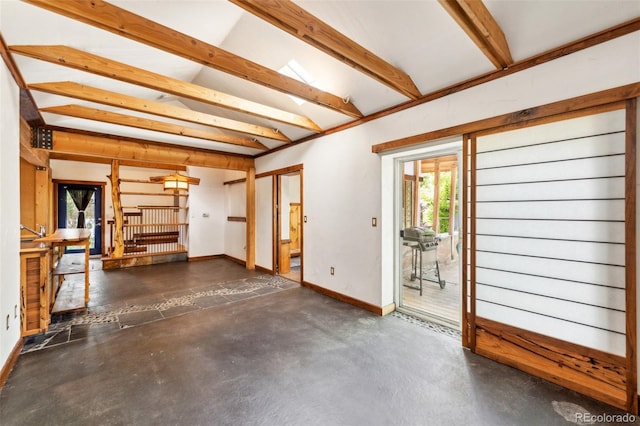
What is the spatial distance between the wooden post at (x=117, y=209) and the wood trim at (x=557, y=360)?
705cm

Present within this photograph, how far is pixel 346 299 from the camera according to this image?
383 centimetres

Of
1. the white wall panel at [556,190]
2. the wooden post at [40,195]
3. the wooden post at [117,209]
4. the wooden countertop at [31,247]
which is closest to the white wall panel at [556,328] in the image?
the white wall panel at [556,190]

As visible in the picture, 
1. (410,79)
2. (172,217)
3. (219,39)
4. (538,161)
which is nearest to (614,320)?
(538,161)

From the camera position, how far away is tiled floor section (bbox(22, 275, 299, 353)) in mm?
2831

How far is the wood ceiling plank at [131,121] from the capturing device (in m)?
3.52

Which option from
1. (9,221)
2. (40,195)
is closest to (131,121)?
(9,221)

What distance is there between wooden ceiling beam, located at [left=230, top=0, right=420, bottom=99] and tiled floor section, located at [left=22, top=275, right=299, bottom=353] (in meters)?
3.43

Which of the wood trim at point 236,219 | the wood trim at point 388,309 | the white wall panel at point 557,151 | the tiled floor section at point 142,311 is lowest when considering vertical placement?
the tiled floor section at point 142,311

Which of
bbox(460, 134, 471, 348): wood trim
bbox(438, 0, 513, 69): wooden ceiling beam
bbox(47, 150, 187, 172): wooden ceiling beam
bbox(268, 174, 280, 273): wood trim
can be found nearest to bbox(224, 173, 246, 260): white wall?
bbox(268, 174, 280, 273): wood trim

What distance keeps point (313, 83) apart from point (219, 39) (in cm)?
129

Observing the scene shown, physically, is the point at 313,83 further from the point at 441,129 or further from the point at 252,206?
the point at 252,206

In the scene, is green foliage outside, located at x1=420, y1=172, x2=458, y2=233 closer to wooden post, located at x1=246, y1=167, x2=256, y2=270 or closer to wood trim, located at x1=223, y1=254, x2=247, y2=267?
wooden post, located at x1=246, y1=167, x2=256, y2=270

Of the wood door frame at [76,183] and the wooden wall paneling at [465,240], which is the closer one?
the wooden wall paneling at [465,240]

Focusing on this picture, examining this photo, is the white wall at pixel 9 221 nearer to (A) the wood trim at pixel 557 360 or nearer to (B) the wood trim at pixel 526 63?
(B) the wood trim at pixel 526 63
